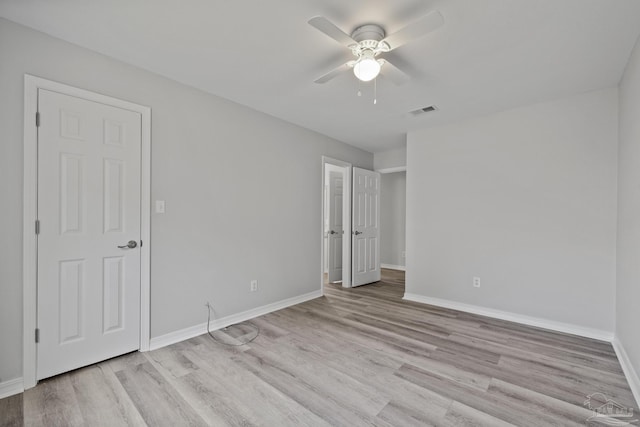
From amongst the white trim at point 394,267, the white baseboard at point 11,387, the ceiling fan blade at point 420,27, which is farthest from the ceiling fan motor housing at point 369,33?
the white trim at point 394,267

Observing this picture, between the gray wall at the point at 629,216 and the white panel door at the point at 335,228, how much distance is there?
357 centimetres

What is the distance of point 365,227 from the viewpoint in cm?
507

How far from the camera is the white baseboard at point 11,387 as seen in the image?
1.85 m

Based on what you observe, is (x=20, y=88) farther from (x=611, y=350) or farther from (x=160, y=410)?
(x=611, y=350)

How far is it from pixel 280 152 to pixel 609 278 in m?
3.81

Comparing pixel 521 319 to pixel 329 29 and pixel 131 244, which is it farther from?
pixel 131 244

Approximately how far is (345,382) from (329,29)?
2369 mm

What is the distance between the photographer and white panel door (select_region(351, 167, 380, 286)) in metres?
4.86

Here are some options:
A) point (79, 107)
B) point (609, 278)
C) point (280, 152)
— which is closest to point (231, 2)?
point (79, 107)

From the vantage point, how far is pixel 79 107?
7.16 feet

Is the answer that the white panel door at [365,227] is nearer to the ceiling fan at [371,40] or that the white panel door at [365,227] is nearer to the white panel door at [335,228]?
the white panel door at [335,228]

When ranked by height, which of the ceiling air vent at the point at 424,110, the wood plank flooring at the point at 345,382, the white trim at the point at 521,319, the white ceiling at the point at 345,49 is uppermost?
the white ceiling at the point at 345,49

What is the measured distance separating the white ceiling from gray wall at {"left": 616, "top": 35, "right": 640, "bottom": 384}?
27 centimetres

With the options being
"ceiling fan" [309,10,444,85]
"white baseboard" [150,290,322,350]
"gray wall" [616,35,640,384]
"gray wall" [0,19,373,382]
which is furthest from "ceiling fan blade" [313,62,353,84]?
"white baseboard" [150,290,322,350]
